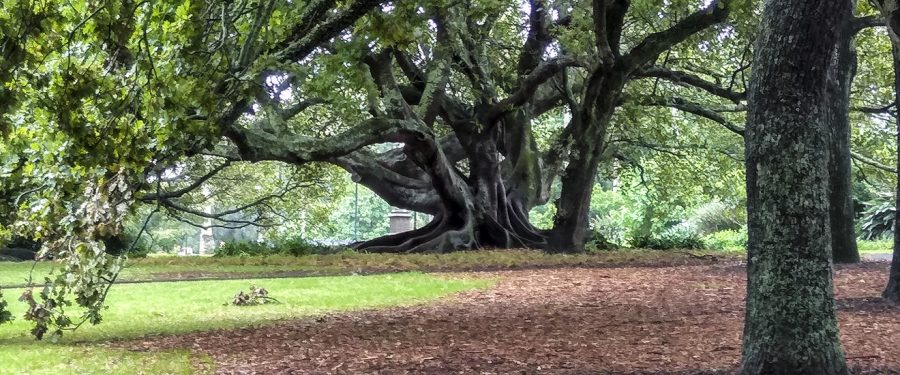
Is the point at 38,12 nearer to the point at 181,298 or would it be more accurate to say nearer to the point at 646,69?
the point at 181,298

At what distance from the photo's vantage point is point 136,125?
546 centimetres

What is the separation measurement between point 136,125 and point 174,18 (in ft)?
2.55

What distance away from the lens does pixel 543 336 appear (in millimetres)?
7477

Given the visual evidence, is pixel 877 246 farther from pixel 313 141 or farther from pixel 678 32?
pixel 313 141

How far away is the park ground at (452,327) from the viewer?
6.21 meters

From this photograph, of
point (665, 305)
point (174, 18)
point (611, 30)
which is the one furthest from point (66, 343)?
point (611, 30)

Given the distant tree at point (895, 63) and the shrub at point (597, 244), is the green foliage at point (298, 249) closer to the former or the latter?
the shrub at point (597, 244)

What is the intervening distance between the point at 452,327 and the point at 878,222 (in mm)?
26343

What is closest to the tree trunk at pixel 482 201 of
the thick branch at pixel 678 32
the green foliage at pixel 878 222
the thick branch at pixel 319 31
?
the thick branch at pixel 678 32

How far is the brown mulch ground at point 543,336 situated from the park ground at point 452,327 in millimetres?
15

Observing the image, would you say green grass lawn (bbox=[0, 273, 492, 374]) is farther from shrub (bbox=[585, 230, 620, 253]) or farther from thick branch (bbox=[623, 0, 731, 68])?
shrub (bbox=[585, 230, 620, 253])

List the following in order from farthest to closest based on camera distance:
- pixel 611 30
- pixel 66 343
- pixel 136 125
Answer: pixel 611 30 → pixel 66 343 → pixel 136 125

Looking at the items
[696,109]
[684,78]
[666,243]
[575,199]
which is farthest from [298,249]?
[684,78]

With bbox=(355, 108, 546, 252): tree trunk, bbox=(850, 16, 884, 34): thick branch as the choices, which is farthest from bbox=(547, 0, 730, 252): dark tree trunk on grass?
bbox=(355, 108, 546, 252): tree trunk
